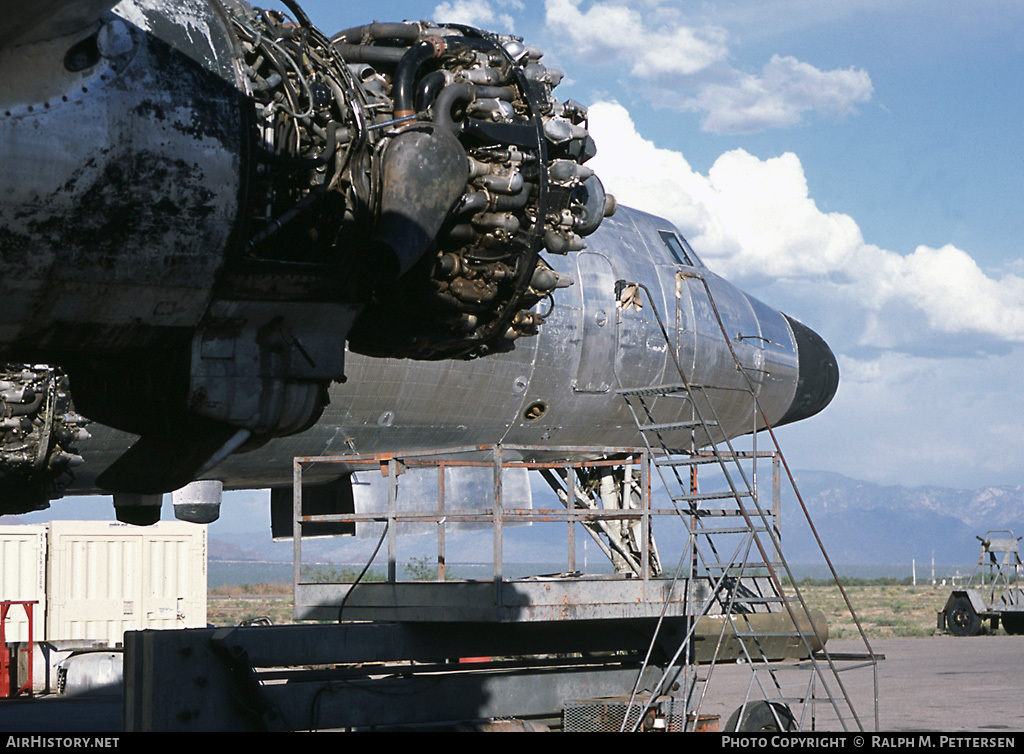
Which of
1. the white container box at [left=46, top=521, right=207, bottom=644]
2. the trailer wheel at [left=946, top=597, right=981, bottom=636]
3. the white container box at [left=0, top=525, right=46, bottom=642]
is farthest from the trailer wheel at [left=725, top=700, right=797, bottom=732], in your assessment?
the trailer wheel at [left=946, top=597, right=981, bottom=636]

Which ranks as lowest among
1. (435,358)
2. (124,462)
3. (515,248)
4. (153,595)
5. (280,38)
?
(153,595)

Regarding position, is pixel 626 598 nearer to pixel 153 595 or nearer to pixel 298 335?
pixel 298 335

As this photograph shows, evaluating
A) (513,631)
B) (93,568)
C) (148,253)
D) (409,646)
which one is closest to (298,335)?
(148,253)

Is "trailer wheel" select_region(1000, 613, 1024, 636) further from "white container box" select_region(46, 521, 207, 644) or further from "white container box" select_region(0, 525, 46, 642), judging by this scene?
"white container box" select_region(0, 525, 46, 642)

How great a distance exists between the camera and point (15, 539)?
23.6 m

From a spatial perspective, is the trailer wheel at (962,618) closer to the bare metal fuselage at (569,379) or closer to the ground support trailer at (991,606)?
the ground support trailer at (991,606)

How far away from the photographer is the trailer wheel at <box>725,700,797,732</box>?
1161 cm

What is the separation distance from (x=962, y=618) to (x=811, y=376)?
582 inches

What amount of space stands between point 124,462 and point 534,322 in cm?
239

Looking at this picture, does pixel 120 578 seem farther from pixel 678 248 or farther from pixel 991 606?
pixel 991 606

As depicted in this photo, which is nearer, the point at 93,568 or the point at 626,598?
the point at 626,598

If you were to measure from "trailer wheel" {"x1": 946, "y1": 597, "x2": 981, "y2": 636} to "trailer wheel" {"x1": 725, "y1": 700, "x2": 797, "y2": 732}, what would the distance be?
21.3 m

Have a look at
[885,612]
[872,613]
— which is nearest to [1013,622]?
[872,613]

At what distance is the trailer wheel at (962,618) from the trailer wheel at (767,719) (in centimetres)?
2127
